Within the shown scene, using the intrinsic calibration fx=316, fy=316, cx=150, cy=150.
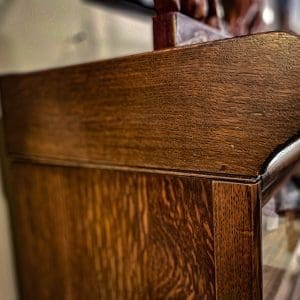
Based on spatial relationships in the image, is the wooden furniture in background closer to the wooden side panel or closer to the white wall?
the wooden side panel

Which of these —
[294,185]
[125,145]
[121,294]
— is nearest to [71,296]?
[121,294]

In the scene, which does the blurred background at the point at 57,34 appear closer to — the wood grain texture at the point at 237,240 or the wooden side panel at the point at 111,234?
the wooden side panel at the point at 111,234

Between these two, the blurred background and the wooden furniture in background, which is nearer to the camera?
the wooden furniture in background

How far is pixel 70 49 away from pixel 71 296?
70 cm

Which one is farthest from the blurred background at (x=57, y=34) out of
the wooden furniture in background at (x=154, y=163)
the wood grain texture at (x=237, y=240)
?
the wood grain texture at (x=237, y=240)

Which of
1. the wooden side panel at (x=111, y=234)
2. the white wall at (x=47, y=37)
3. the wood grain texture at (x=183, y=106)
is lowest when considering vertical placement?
the wooden side panel at (x=111, y=234)

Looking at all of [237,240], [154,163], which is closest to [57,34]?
[154,163]

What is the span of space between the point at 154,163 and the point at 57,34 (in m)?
0.64

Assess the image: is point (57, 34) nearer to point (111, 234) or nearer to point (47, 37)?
point (47, 37)

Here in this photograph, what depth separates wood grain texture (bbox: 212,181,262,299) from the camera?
0.40 m

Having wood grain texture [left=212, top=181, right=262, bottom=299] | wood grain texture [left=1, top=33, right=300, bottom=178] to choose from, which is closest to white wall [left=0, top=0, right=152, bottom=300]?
wood grain texture [left=1, top=33, right=300, bottom=178]

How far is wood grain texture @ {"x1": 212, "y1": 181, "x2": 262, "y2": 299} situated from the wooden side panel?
0.05 ft

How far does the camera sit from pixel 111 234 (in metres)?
0.56

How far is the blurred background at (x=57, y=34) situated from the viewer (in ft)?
2.62
